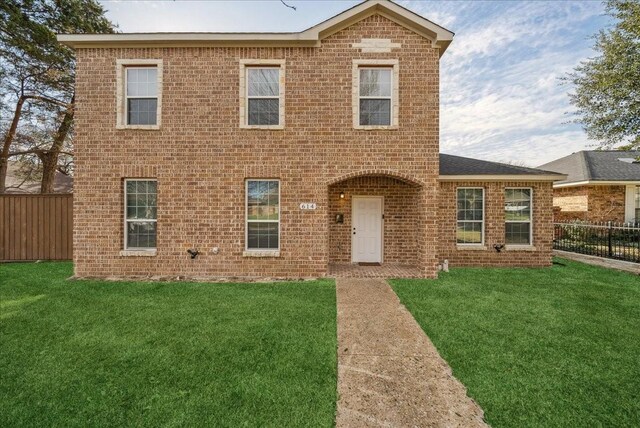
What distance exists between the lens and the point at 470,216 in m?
9.58

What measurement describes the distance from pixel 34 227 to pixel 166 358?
392 inches

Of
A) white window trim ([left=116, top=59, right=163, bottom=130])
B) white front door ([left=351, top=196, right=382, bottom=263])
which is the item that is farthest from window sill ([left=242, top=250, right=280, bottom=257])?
white window trim ([left=116, top=59, right=163, bottom=130])

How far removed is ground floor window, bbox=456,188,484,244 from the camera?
955 cm

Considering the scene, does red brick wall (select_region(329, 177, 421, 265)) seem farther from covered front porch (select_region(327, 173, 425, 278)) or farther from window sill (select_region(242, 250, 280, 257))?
window sill (select_region(242, 250, 280, 257))

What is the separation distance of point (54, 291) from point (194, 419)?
20.9ft

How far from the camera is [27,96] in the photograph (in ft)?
44.7

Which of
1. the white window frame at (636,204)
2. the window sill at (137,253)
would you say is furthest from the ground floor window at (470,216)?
the white window frame at (636,204)

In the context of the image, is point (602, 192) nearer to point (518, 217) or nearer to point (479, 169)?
point (518, 217)

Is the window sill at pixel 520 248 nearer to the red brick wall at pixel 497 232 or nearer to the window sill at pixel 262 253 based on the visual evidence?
the red brick wall at pixel 497 232

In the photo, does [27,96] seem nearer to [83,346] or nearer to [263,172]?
[263,172]

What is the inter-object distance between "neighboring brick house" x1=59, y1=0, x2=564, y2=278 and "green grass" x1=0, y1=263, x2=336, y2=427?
5.91ft

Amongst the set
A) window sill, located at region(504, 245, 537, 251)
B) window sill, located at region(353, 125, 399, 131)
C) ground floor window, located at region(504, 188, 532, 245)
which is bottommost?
window sill, located at region(504, 245, 537, 251)

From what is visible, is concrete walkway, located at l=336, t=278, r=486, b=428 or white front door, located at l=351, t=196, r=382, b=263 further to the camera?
white front door, located at l=351, t=196, r=382, b=263

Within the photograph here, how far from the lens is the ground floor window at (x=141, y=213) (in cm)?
814
